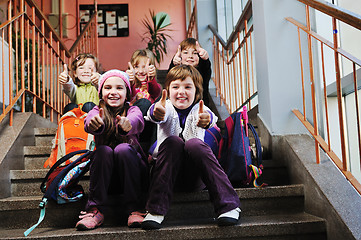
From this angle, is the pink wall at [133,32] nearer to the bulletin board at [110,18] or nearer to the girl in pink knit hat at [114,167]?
the bulletin board at [110,18]

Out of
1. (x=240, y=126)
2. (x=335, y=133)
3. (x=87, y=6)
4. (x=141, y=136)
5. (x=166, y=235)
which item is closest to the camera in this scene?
(x=166, y=235)

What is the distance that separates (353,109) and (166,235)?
1.58 metres

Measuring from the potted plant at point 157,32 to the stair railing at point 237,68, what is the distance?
185 cm

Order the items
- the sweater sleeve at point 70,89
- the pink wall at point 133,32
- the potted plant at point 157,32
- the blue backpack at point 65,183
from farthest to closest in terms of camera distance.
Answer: the pink wall at point 133,32 < the potted plant at point 157,32 < the sweater sleeve at point 70,89 < the blue backpack at point 65,183

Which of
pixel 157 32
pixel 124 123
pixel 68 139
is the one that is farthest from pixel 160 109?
pixel 157 32

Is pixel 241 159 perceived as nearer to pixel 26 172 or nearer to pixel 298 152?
pixel 298 152

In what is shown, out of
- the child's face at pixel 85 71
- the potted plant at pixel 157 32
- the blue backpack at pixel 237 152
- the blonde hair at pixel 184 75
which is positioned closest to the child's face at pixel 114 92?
the blonde hair at pixel 184 75

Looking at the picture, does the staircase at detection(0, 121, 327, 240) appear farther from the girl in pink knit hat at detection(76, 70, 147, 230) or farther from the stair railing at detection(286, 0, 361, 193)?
the stair railing at detection(286, 0, 361, 193)

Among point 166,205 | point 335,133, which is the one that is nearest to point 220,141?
point 166,205

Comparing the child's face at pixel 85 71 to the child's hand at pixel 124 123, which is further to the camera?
the child's face at pixel 85 71

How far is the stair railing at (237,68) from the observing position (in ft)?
10.5

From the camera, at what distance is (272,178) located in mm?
2109

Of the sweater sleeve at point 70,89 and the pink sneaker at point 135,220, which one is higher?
the sweater sleeve at point 70,89

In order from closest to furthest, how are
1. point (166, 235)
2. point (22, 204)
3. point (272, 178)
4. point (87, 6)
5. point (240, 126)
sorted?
point (166, 235), point (22, 204), point (240, 126), point (272, 178), point (87, 6)
